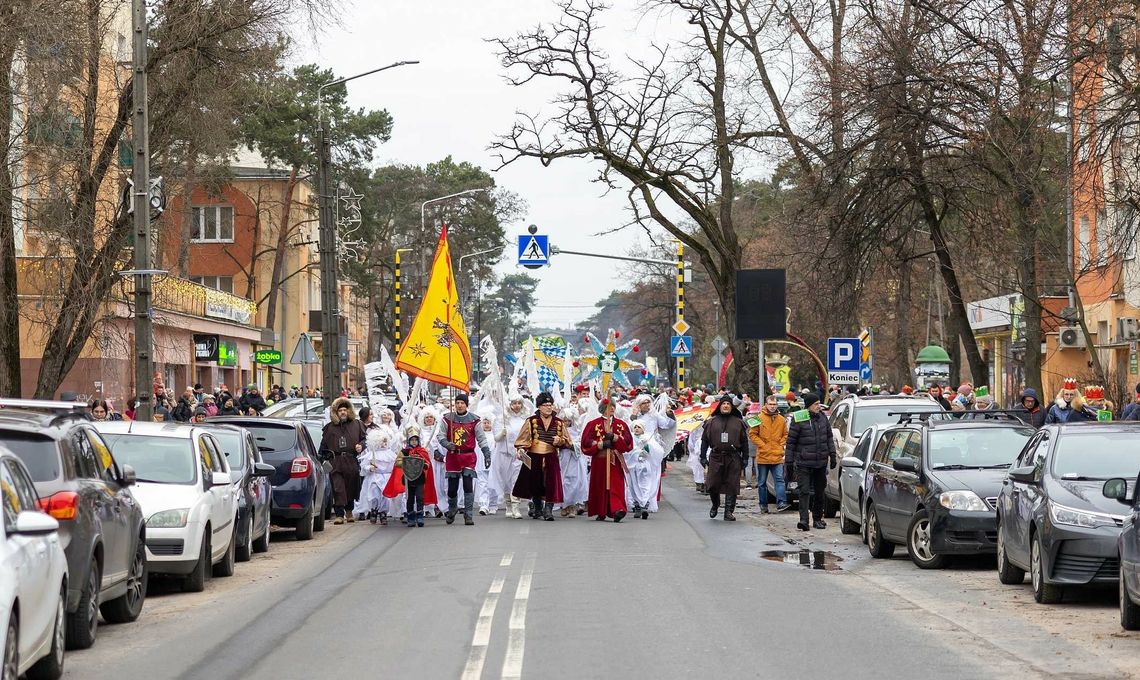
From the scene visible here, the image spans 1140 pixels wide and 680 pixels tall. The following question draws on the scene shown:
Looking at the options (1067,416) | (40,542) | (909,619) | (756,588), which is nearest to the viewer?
(40,542)

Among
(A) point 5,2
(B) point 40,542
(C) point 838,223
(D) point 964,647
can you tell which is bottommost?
(D) point 964,647

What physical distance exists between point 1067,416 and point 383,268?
59.6 meters

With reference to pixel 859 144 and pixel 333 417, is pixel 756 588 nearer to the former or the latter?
pixel 333 417

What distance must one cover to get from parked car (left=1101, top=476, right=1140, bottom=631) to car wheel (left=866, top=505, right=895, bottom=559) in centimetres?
617

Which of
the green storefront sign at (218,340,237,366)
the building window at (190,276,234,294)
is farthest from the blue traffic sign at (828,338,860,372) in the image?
the building window at (190,276,234,294)

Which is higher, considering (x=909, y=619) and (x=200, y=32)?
(x=200, y=32)

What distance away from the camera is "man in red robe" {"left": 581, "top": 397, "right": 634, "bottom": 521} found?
2297 cm

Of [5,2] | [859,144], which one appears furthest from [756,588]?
[5,2]

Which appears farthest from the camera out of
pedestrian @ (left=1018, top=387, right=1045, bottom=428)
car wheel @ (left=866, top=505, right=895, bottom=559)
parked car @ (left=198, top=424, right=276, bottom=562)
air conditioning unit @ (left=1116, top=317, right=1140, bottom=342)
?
air conditioning unit @ (left=1116, top=317, right=1140, bottom=342)

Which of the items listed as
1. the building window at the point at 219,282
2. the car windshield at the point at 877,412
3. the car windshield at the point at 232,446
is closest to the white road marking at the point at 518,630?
the car windshield at the point at 232,446

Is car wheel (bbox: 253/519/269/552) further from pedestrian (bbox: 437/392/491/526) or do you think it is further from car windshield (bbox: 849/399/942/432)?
car windshield (bbox: 849/399/942/432)

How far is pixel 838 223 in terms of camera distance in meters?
27.3

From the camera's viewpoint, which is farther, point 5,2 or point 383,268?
point 383,268

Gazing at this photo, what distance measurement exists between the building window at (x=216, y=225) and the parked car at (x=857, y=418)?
49.0 metres
